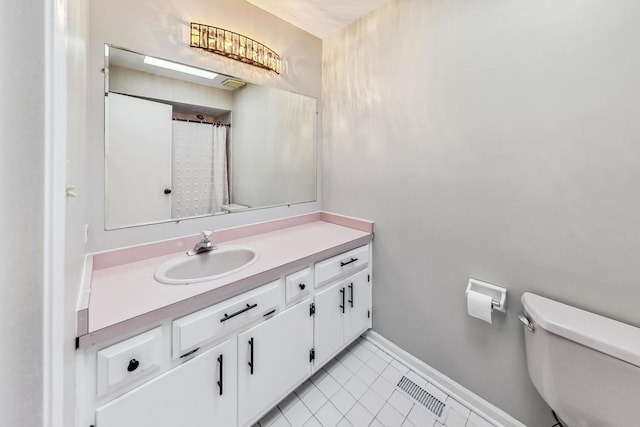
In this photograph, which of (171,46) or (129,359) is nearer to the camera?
(129,359)

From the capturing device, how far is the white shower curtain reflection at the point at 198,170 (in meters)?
1.48

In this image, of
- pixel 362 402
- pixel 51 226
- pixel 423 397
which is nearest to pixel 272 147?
pixel 51 226

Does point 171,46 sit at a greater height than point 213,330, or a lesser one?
greater

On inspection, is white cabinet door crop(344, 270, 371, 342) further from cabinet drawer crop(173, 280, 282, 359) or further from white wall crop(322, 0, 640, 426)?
cabinet drawer crop(173, 280, 282, 359)

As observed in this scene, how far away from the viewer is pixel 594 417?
88 cm

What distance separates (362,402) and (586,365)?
3.41 ft

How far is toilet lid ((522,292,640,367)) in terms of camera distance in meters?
0.83

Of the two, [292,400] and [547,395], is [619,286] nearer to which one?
[547,395]

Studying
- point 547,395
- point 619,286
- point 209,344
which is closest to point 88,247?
point 209,344

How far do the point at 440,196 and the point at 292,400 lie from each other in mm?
1450

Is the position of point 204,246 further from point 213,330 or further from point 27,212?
point 27,212

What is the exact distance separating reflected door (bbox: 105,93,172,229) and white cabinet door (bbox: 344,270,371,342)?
122 centimetres

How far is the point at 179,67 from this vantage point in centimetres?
142

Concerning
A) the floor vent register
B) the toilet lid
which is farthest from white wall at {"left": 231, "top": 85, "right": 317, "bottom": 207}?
the toilet lid
